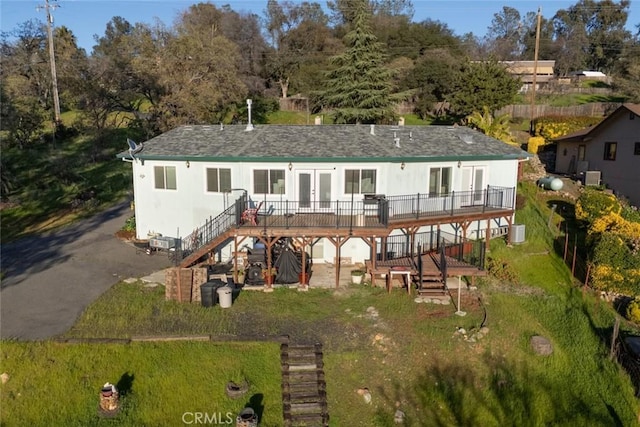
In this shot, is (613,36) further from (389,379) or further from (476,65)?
(389,379)

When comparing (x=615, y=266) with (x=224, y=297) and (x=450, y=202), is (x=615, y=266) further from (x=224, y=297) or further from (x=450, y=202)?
(x=224, y=297)

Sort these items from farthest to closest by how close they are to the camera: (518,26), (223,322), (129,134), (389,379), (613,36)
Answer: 1. (518,26)
2. (613,36)
3. (129,134)
4. (223,322)
5. (389,379)

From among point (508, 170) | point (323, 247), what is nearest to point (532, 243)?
point (508, 170)

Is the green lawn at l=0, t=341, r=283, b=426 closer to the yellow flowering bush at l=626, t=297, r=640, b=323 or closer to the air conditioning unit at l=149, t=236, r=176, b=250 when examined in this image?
the air conditioning unit at l=149, t=236, r=176, b=250

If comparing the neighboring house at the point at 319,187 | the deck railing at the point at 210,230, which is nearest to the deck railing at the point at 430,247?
the neighboring house at the point at 319,187

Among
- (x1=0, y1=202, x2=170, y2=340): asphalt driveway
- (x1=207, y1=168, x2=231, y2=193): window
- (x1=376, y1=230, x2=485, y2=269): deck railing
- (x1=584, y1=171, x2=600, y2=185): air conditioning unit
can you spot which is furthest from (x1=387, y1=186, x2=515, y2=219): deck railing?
(x1=584, y1=171, x2=600, y2=185): air conditioning unit
